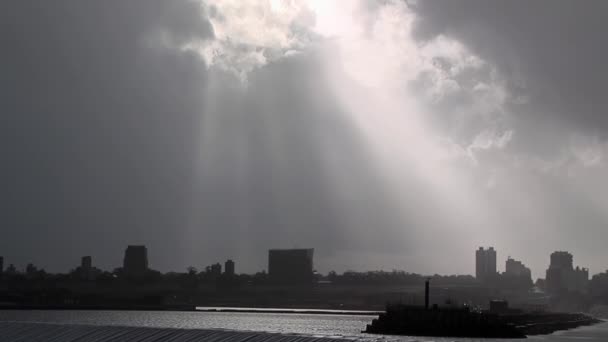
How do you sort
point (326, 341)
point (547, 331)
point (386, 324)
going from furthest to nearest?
1. point (547, 331)
2. point (386, 324)
3. point (326, 341)

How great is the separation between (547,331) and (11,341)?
15527 centimetres

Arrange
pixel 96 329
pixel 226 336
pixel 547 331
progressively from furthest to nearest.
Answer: pixel 547 331
pixel 96 329
pixel 226 336

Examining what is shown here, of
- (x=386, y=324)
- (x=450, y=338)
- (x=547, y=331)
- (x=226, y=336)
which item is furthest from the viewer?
(x=547, y=331)

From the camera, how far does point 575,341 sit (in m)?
159

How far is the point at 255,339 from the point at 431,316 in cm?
9267

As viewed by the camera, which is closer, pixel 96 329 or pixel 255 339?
pixel 255 339

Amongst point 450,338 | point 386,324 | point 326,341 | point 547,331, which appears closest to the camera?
point 326,341

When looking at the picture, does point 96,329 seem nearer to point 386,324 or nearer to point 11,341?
point 11,341

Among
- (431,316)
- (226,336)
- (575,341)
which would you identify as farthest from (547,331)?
(226,336)

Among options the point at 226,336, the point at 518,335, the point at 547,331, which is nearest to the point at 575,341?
the point at 518,335

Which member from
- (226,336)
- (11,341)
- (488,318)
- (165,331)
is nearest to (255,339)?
(226,336)

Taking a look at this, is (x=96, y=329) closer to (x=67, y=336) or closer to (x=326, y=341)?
(x=67, y=336)

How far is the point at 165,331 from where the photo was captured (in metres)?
67.6

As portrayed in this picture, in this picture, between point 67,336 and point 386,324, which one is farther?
point 386,324
